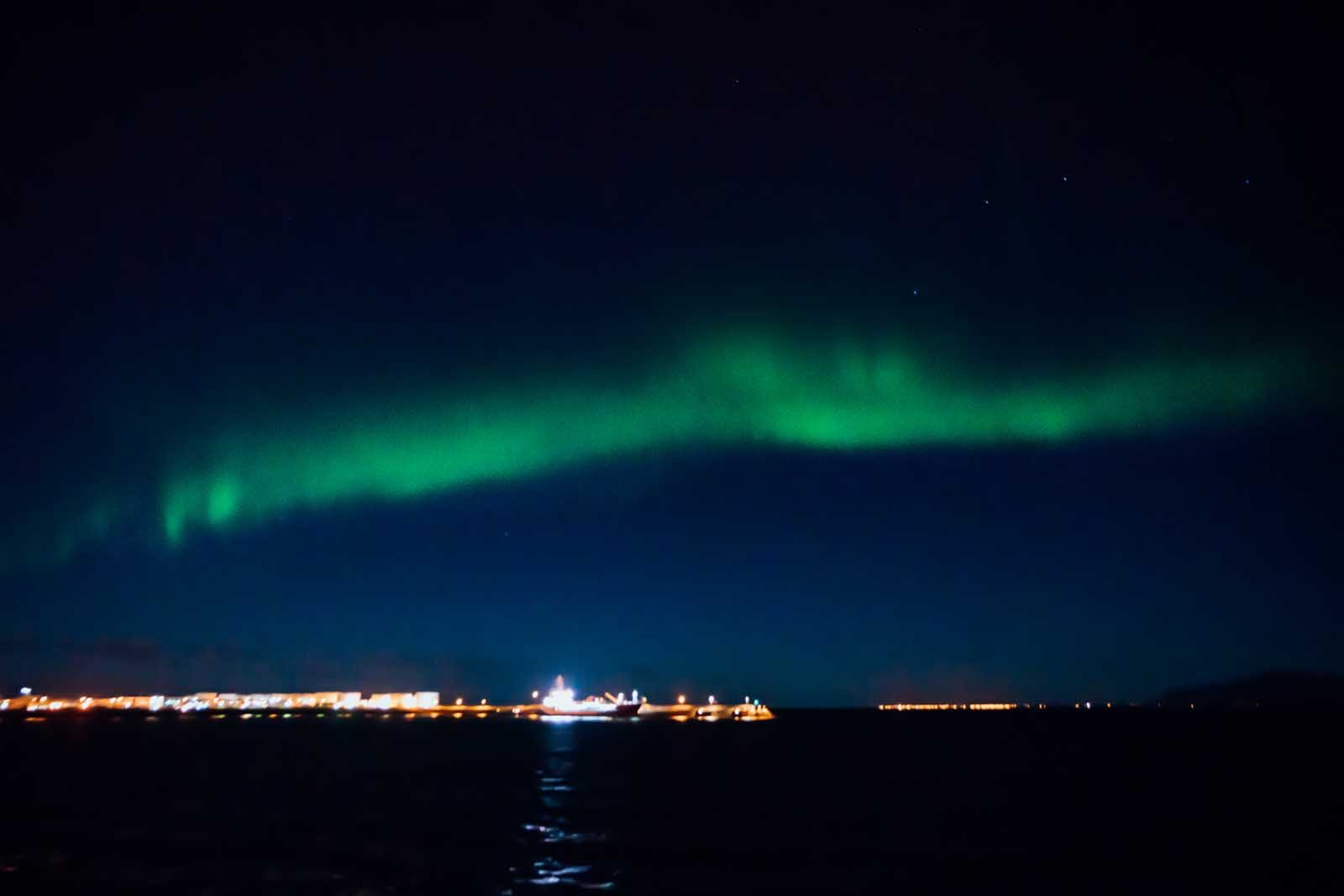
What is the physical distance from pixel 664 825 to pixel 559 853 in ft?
26.2

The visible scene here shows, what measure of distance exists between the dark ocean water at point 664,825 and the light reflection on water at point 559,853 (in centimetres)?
15

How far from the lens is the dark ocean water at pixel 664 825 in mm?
29938

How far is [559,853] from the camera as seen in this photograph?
113 ft

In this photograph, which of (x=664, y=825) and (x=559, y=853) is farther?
(x=664, y=825)

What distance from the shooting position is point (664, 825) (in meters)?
41.6

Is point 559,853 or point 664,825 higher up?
point 559,853

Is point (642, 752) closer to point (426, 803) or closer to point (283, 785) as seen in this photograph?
point (283, 785)

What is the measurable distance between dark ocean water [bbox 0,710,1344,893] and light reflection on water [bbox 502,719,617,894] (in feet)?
0.48

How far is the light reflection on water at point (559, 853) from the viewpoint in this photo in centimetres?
2912

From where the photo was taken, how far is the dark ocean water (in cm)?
2994

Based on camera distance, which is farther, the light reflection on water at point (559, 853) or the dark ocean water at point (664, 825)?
the dark ocean water at point (664, 825)

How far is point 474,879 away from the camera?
29656 millimetres

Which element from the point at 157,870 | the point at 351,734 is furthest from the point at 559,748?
the point at 157,870

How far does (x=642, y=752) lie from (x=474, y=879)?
75.8 m
